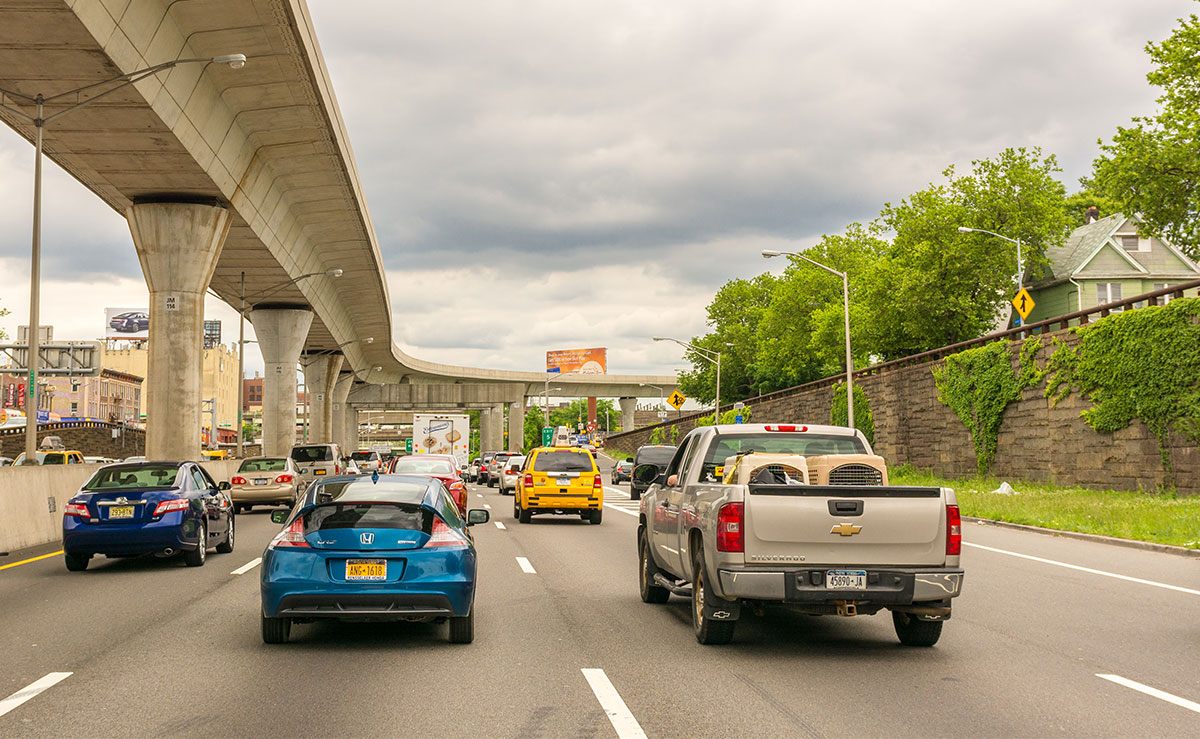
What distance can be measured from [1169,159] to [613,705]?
32.6 m

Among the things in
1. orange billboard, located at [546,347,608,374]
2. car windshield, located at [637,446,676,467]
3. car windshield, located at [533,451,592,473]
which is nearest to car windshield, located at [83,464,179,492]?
car windshield, located at [533,451,592,473]

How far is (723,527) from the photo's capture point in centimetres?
859

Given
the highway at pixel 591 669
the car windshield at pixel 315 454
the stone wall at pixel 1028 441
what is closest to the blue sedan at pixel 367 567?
the highway at pixel 591 669

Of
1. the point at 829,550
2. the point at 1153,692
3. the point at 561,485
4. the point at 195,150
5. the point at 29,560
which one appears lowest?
the point at 1153,692

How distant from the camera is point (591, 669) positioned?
26.7 feet

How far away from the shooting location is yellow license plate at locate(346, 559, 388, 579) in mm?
8922

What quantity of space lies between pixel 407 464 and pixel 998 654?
15.4 metres

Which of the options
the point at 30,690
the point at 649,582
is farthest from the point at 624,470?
the point at 30,690

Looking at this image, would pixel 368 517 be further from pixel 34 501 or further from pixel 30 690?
pixel 34 501

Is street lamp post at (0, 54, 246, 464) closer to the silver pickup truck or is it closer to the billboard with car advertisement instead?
the silver pickup truck

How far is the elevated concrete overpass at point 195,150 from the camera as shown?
20.7 m

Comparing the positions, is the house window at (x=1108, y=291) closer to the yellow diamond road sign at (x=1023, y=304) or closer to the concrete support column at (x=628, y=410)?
the yellow diamond road sign at (x=1023, y=304)

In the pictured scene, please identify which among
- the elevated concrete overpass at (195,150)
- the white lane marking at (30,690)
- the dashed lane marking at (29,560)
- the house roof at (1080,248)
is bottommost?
the dashed lane marking at (29,560)

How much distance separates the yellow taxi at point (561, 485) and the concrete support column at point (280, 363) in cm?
3198
